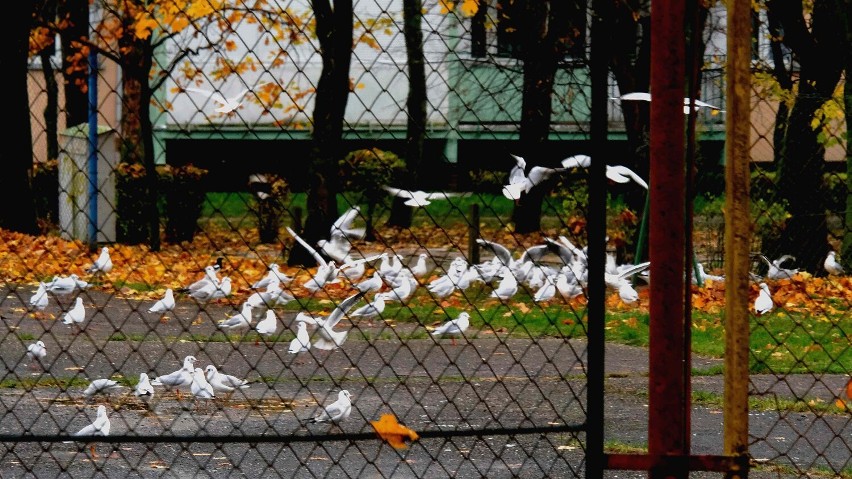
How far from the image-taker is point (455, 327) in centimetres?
612

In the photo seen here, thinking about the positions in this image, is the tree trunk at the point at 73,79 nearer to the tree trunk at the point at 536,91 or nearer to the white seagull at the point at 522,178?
the tree trunk at the point at 536,91

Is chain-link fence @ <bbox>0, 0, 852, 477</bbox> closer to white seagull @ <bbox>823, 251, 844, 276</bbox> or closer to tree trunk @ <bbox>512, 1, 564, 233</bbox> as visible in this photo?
tree trunk @ <bbox>512, 1, 564, 233</bbox>

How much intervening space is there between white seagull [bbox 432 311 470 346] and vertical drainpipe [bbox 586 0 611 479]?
1.28m

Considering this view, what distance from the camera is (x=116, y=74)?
72.4ft

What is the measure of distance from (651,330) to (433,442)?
226 centimetres

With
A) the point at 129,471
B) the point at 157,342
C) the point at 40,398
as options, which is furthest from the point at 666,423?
the point at 157,342

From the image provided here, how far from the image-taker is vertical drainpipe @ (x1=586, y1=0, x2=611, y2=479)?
3.14 m

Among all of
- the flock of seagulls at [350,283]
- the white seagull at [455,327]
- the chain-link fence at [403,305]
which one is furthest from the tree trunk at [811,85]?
the white seagull at [455,327]

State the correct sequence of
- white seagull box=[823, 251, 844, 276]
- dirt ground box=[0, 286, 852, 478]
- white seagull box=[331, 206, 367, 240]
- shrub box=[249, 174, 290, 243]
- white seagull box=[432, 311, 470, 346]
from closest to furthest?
white seagull box=[331, 206, 367, 240] → dirt ground box=[0, 286, 852, 478] → white seagull box=[432, 311, 470, 346] → white seagull box=[823, 251, 844, 276] → shrub box=[249, 174, 290, 243]

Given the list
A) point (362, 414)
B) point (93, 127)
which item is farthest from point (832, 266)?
point (93, 127)

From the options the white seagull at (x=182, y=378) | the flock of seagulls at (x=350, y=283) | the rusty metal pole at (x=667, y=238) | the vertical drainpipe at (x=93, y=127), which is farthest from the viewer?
the white seagull at (x=182, y=378)

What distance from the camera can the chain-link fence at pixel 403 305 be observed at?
3.81 m

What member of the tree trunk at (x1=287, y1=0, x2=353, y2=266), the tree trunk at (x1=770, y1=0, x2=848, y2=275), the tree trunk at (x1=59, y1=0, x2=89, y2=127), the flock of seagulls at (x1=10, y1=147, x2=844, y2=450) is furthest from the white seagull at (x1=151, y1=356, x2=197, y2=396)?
the tree trunk at (x1=59, y1=0, x2=89, y2=127)

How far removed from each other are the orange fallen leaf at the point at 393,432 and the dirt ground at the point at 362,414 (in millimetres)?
72
